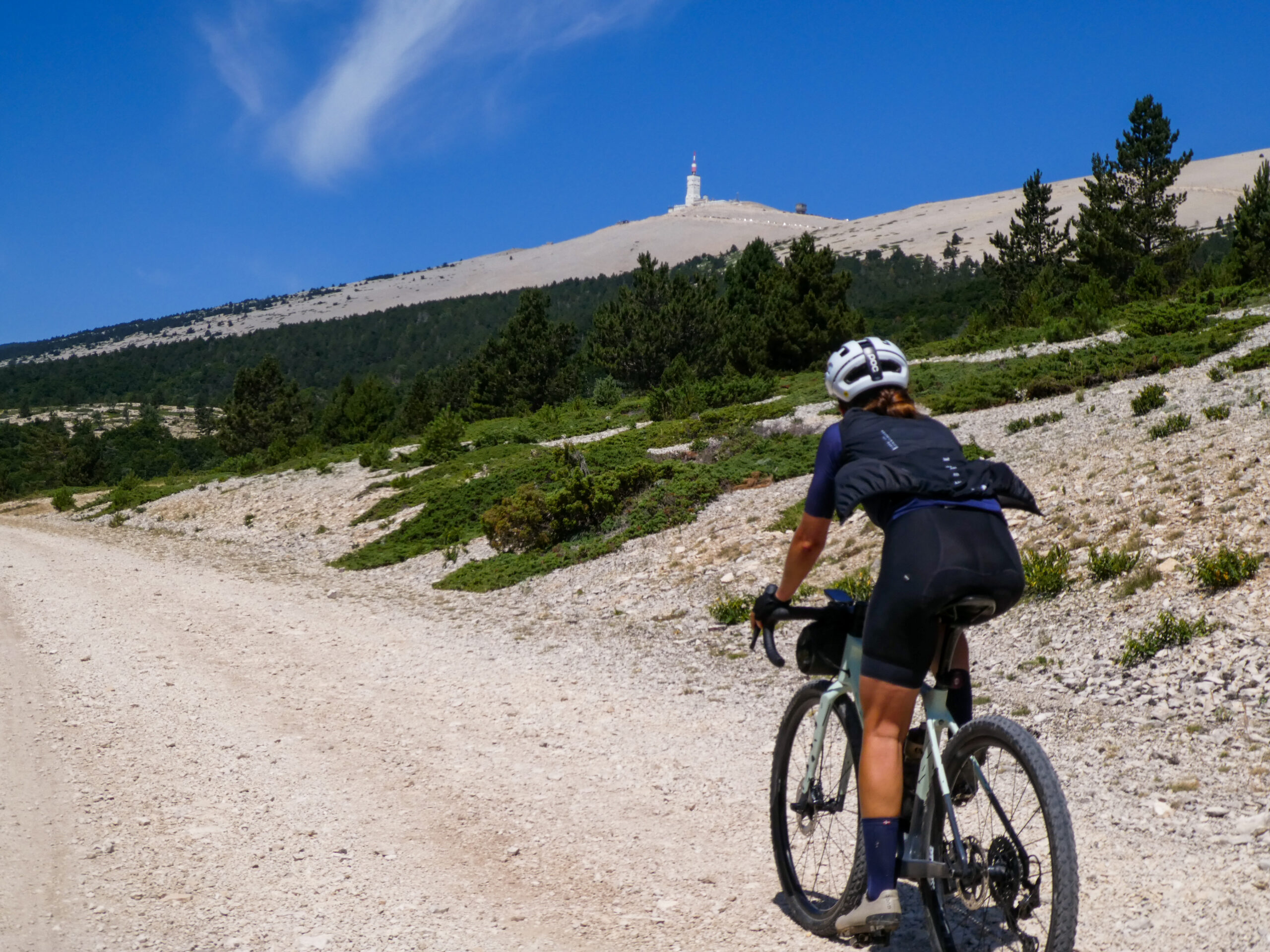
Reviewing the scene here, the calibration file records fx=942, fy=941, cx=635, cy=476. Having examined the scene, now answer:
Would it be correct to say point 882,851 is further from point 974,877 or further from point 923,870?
point 974,877

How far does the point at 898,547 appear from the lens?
3.08 meters

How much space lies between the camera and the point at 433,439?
27031mm

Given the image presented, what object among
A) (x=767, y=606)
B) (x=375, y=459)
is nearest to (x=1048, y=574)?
(x=767, y=606)

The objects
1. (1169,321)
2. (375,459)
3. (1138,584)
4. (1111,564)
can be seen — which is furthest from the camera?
(375,459)

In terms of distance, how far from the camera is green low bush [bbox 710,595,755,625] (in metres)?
9.63

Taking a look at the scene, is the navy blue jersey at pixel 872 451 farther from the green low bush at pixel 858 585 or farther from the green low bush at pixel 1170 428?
the green low bush at pixel 1170 428

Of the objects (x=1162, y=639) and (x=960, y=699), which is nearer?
(x=960, y=699)

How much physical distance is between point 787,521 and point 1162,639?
19.5ft

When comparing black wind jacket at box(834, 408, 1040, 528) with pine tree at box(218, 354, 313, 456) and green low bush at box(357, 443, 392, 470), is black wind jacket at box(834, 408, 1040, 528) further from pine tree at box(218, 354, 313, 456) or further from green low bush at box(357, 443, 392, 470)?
pine tree at box(218, 354, 313, 456)

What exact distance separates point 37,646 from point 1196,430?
12.8m

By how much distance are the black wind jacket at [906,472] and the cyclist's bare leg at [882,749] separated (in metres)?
0.59

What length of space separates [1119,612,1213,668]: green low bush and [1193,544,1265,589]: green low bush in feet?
1.91

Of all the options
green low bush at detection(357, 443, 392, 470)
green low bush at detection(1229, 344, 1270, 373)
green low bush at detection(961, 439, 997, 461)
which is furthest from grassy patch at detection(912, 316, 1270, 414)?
green low bush at detection(357, 443, 392, 470)

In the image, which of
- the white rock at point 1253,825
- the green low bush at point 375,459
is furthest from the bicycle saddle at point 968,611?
the green low bush at point 375,459
